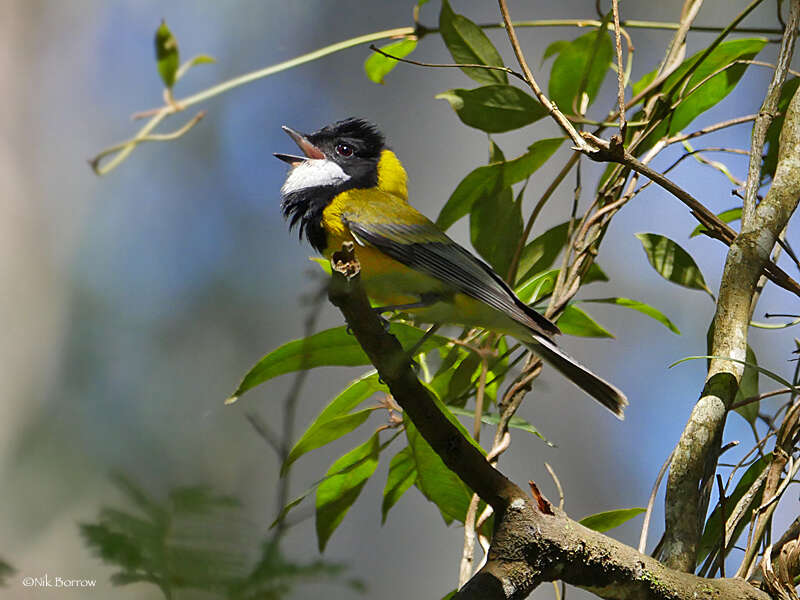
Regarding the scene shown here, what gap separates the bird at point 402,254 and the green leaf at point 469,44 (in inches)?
11.5

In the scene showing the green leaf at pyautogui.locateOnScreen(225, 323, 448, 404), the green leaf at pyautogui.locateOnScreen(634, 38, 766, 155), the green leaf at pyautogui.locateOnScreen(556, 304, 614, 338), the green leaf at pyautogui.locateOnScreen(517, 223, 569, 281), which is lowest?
the green leaf at pyautogui.locateOnScreen(225, 323, 448, 404)

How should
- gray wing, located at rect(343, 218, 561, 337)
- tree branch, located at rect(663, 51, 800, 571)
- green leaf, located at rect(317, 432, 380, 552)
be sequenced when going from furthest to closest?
gray wing, located at rect(343, 218, 561, 337) < green leaf, located at rect(317, 432, 380, 552) < tree branch, located at rect(663, 51, 800, 571)

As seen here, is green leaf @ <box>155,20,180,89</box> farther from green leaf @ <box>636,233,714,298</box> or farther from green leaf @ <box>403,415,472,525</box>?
green leaf @ <box>636,233,714,298</box>

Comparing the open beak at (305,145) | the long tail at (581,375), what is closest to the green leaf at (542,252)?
the long tail at (581,375)

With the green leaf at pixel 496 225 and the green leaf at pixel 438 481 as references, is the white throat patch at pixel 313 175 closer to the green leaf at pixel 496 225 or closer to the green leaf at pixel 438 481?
the green leaf at pixel 496 225

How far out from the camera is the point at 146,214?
369 cm

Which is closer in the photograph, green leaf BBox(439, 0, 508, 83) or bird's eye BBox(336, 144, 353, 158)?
green leaf BBox(439, 0, 508, 83)

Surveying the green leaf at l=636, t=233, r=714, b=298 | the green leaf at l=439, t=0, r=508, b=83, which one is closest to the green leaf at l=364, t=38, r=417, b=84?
the green leaf at l=439, t=0, r=508, b=83

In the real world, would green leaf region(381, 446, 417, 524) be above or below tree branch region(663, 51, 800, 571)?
below

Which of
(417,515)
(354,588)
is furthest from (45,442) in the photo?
(417,515)

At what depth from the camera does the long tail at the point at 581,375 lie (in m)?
1.26

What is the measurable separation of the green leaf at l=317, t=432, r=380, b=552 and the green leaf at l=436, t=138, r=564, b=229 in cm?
51

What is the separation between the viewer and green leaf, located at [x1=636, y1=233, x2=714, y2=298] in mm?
1417

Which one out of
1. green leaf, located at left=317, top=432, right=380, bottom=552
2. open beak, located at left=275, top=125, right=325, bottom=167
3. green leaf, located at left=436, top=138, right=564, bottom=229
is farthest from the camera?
open beak, located at left=275, top=125, right=325, bottom=167
